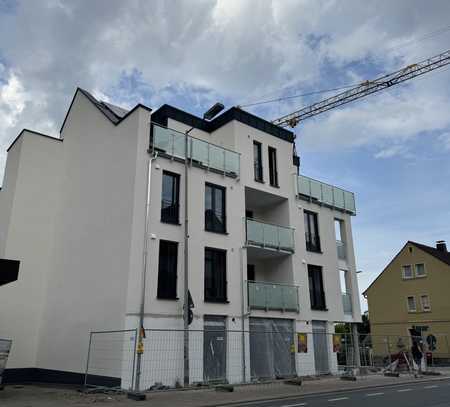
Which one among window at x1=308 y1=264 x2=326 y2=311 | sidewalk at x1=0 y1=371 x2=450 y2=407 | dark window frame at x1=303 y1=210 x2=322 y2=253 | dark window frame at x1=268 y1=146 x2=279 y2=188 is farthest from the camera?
dark window frame at x1=303 y1=210 x2=322 y2=253

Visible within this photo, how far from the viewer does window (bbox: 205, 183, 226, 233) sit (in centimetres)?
1791

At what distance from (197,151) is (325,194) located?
330 inches

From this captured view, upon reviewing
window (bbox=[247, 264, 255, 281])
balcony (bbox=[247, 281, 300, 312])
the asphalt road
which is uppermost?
window (bbox=[247, 264, 255, 281])

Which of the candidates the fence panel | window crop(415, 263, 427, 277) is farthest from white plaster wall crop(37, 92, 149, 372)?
window crop(415, 263, 427, 277)

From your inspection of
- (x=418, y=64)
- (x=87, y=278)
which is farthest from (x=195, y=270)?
(x=418, y=64)

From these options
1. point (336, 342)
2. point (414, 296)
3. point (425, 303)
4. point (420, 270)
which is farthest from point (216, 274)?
point (420, 270)

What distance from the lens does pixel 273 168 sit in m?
21.5

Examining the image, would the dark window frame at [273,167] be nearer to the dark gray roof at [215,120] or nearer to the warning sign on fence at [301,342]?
the dark gray roof at [215,120]

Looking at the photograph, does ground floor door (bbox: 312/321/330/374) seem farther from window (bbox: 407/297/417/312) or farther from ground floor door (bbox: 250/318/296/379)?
window (bbox: 407/297/417/312)

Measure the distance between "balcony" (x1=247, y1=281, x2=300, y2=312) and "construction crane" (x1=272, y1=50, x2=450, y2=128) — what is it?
38439mm

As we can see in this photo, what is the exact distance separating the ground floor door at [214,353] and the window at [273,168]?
7.50m

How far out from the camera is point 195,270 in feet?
54.1

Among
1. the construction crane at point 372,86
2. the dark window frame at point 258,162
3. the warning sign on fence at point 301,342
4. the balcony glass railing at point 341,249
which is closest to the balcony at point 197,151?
the dark window frame at point 258,162

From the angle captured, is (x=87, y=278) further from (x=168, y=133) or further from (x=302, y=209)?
(x=302, y=209)
